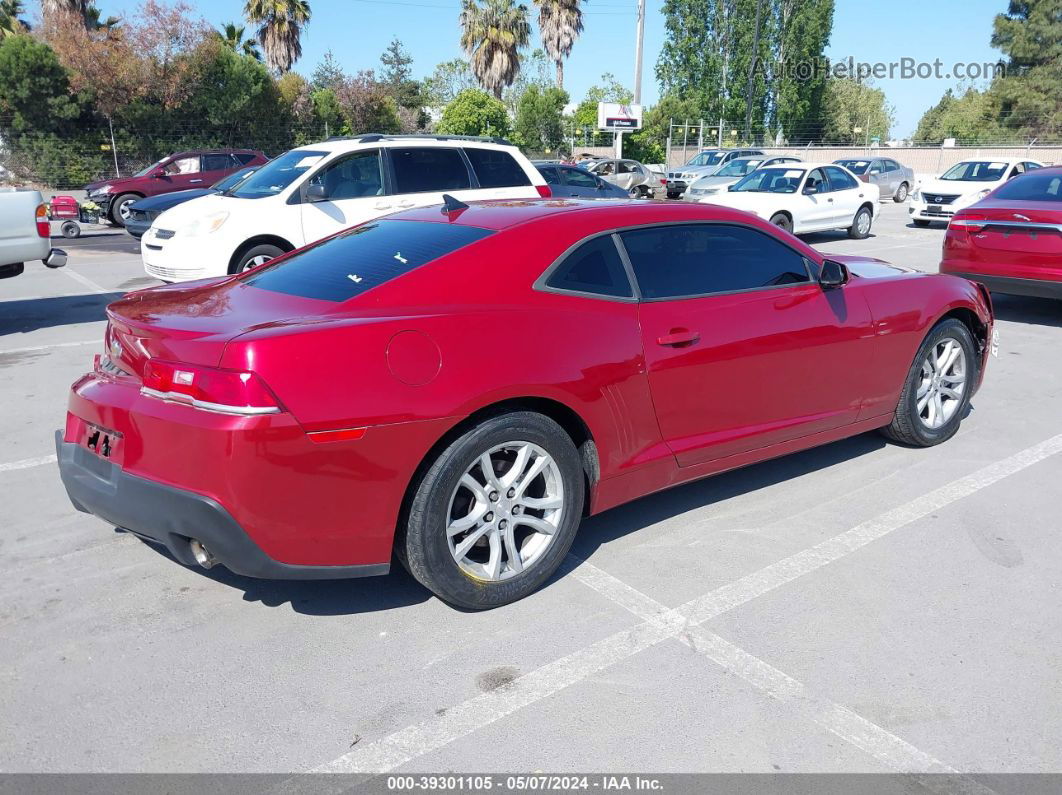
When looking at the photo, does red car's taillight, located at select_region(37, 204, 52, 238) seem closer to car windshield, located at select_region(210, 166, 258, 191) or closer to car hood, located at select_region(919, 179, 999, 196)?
car windshield, located at select_region(210, 166, 258, 191)

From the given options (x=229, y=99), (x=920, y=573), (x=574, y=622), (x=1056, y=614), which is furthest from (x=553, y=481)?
(x=229, y=99)

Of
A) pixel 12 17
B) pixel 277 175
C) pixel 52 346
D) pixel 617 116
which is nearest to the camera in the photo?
pixel 52 346

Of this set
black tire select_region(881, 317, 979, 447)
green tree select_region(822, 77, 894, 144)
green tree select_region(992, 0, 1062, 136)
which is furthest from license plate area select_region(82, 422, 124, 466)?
green tree select_region(822, 77, 894, 144)

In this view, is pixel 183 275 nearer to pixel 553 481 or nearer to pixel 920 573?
pixel 553 481

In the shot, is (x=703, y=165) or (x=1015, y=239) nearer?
(x=1015, y=239)

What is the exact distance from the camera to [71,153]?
99.2 ft

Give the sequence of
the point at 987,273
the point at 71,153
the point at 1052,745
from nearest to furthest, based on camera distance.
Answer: the point at 1052,745
the point at 987,273
the point at 71,153

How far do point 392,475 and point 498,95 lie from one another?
4789 cm

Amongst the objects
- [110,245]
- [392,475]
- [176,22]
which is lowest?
[110,245]

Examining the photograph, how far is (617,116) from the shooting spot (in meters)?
30.3

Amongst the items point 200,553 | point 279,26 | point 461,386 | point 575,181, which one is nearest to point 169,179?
point 575,181

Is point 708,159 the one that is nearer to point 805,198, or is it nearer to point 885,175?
point 885,175

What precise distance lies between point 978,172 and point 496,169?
15.6 metres

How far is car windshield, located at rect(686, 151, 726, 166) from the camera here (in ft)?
102
